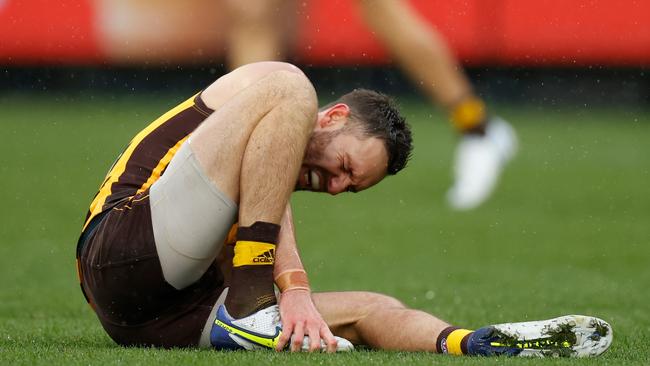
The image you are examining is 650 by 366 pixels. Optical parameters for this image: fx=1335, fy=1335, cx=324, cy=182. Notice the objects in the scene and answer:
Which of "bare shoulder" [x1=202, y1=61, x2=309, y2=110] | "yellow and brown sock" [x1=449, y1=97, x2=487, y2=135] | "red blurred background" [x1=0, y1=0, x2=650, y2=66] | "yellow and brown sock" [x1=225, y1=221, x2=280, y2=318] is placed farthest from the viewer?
"red blurred background" [x1=0, y1=0, x2=650, y2=66]

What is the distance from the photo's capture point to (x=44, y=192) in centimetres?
902

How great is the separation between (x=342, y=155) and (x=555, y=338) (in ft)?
2.61

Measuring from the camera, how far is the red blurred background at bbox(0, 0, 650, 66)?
47.1 ft

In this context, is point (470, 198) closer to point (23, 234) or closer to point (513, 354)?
point (23, 234)

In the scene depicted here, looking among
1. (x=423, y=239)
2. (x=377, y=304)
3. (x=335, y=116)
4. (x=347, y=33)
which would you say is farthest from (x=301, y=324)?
(x=347, y=33)

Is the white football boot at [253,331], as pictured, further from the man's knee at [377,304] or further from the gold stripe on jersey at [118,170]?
the gold stripe on jersey at [118,170]

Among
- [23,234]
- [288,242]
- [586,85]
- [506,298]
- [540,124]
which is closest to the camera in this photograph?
[288,242]

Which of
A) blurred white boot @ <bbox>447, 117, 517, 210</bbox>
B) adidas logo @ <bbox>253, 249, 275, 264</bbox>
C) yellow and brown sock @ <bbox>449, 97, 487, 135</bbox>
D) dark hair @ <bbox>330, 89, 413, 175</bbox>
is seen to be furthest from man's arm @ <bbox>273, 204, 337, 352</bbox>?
blurred white boot @ <bbox>447, 117, 517, 210</bbox>

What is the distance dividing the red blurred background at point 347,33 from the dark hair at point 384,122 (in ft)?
34.2

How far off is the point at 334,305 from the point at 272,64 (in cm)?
73

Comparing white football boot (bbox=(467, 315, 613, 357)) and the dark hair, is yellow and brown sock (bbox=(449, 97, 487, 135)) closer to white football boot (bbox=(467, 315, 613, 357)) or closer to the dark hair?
the dark hair

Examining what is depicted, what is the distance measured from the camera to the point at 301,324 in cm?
357

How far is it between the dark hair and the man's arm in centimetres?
33

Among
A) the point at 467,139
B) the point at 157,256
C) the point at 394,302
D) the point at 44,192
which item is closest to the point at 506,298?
the point at 394,302
